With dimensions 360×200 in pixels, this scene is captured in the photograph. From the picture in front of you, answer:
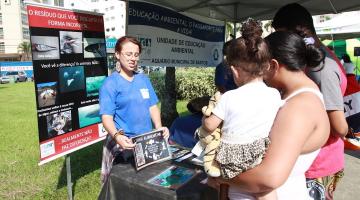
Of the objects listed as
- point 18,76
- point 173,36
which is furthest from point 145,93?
point 18,76

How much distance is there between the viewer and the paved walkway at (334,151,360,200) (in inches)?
154

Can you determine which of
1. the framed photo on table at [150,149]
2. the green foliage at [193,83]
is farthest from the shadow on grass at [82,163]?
the green foliage at [193,83]

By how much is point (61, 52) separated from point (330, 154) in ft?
8.09

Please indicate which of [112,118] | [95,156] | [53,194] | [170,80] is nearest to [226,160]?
[112,118]

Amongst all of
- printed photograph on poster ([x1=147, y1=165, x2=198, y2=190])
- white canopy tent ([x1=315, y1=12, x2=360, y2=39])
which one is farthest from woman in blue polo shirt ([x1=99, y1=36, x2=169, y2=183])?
white canopy tent ([x1=315, y1=12, x2=360, y2=39])

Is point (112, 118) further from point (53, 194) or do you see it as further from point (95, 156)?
point (95, 156)

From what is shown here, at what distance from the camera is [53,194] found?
398cm

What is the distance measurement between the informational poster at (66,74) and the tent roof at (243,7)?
1515 mm

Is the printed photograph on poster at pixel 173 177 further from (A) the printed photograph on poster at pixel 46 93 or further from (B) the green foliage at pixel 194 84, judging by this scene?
(B) the green foliage at pixel 194 84

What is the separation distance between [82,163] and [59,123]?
205 centimetres

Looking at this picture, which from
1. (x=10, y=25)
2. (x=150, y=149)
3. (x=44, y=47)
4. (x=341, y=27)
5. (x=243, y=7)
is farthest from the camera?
(x=10, y=25)

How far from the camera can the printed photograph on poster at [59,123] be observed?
309 centimetres

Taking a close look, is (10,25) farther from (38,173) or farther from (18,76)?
(38,173)

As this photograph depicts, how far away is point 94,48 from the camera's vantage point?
3537 millimetres
